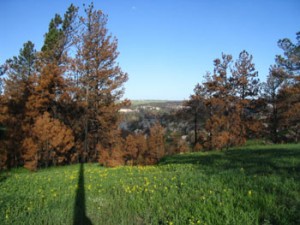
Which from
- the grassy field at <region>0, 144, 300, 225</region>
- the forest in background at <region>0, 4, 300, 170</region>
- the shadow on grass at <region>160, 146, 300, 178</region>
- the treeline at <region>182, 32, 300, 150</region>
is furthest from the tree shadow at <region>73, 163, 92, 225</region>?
the treeline at <region>182, 32, 300, 150</region>

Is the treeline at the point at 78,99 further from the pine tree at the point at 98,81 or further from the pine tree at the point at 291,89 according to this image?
the pine tree at the point at 291,89

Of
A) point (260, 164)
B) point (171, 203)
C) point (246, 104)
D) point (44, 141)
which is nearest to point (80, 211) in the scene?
point (171, 203)

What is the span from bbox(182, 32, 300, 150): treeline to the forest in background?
114 mm

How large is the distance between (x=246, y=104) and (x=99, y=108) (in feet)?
60.7

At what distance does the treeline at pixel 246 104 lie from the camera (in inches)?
1239

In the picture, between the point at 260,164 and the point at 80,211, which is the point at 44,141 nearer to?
the point at 80,211

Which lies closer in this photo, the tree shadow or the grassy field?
the grassy field

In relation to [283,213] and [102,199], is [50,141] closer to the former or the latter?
[102,199]

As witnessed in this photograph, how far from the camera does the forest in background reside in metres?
22.1

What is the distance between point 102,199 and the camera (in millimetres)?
6582

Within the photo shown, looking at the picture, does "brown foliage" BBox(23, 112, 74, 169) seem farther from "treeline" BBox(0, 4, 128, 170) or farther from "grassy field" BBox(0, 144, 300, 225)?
"grassy field" BBox(0, 144, 300, 225)

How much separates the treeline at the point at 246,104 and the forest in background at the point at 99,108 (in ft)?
0.38

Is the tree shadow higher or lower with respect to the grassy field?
lower

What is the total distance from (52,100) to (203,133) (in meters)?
19.4
